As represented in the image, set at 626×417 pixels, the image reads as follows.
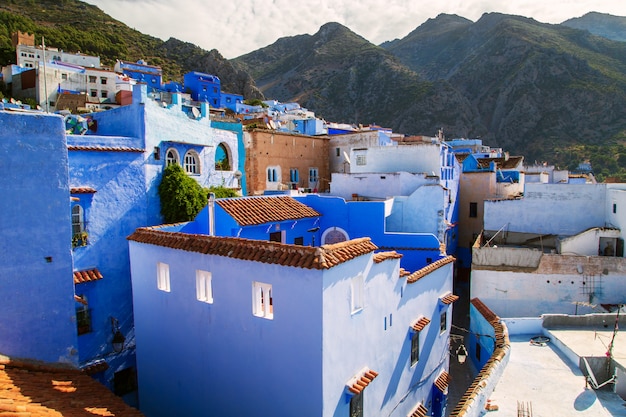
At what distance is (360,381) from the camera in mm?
9102

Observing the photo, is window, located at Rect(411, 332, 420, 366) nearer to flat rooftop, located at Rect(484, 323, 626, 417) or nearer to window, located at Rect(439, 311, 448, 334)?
window, located at Rect(439, 311, 448, 334)

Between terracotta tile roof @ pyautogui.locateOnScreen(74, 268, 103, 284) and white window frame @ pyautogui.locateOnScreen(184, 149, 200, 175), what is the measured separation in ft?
19.1

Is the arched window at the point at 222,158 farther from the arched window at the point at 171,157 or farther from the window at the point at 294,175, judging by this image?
the window at the point at 294,175

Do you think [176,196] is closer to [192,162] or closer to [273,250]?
[192,162]

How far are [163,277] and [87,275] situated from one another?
4.77 metres

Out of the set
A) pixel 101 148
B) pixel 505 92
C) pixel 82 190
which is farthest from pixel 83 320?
pixel 505 92

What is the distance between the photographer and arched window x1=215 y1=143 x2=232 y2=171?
22.0 metres

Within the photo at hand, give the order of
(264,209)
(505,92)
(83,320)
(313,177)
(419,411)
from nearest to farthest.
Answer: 1. (419,411)
2. (83,320)
3. (264,209)
4. (313,177)
5. (505,92)

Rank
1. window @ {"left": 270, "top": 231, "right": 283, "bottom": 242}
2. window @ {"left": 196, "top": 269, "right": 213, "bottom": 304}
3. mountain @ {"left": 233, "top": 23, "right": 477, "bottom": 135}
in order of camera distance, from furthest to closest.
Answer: mountain @ {"left": 233, "top": 23, "right": 477, "bottom": 135}, window @ {"left": 270, "top": 231, "right": 283, "bottom": 242}, window @ {"left": 196, "top": 269, "right": 213, "bottom": 304}

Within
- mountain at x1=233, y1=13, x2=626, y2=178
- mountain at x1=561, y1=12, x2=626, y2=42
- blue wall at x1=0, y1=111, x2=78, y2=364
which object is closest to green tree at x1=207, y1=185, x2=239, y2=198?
blue wall at x1=0, y1=111, x2=78, y2=364

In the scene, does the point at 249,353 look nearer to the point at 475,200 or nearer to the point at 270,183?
the point at 270,183

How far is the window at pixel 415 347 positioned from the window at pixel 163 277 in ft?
24.7

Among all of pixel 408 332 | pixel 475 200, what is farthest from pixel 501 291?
pixel 475 200

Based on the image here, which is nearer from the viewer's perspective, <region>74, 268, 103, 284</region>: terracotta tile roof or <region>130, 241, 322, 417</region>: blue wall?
<region>130, 241, 322, 417</region>: blue wall
